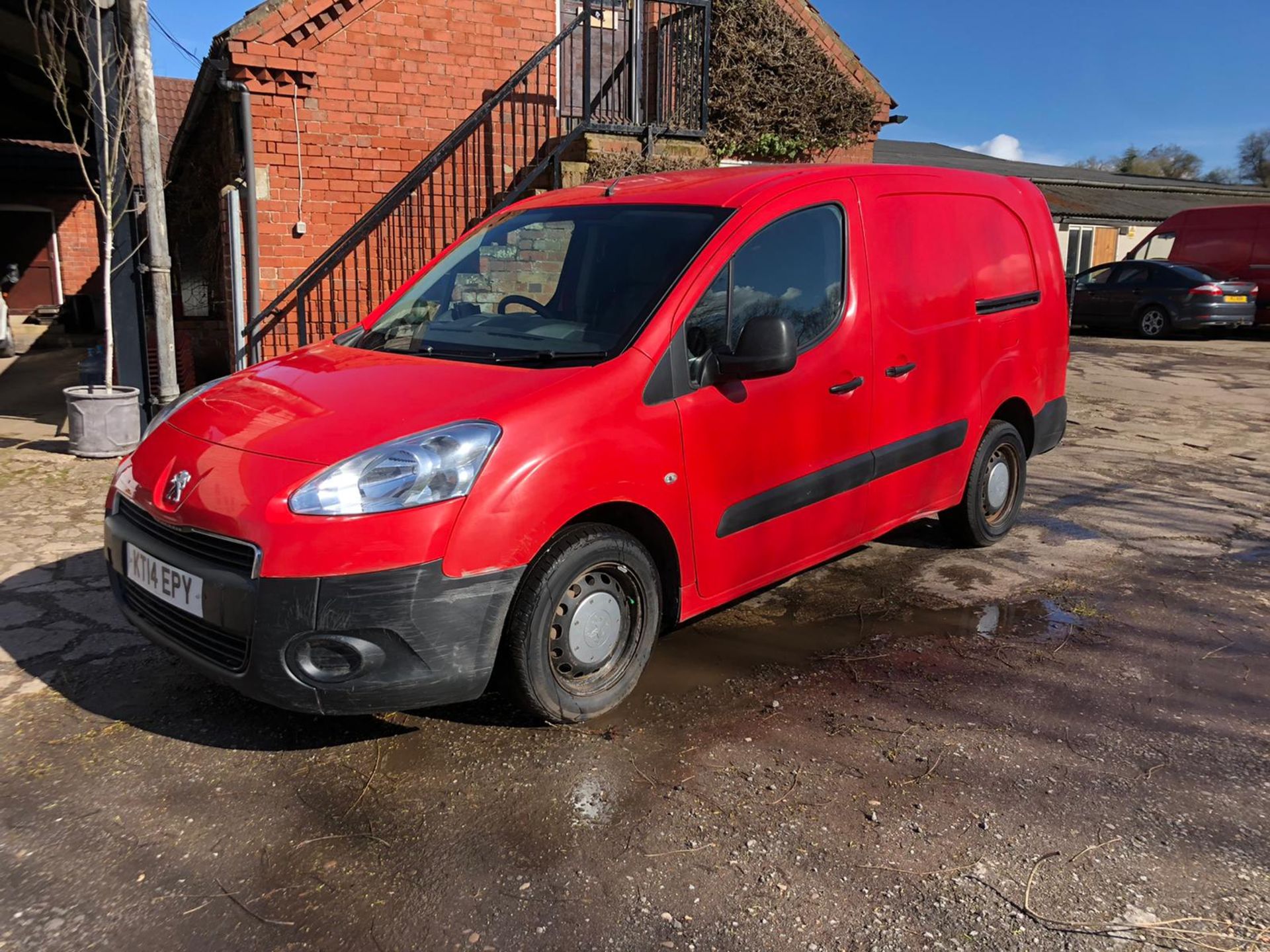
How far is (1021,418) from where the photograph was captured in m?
5.50

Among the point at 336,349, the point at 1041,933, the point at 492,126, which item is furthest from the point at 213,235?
the point at 1041,933

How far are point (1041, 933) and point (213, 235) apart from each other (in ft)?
38.1

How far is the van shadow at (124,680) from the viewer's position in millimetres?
3344

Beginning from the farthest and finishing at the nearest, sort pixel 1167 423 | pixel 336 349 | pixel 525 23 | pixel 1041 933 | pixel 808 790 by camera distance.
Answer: pixel 525 23 < pixel 1167 423 < pixel 336 349 < pixel 808 790 < pixel 1041 933

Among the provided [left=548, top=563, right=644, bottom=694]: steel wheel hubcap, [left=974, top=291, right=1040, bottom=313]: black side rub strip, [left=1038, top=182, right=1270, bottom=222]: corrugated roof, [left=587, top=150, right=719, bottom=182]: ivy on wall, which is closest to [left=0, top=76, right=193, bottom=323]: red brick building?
[left=587, top=150, right=719, bottom=182]: ivy on wall

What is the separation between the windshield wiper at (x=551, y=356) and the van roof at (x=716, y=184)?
886mm

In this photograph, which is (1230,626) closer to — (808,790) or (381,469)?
(808,790)

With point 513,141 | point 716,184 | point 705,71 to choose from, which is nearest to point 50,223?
point 513,141

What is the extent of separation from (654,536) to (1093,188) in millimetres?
33498

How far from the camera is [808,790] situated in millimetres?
2990

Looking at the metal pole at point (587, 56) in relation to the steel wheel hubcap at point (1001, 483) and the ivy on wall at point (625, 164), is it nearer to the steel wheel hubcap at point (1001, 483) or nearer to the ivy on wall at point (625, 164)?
the ivy on wall at point (625, 164)

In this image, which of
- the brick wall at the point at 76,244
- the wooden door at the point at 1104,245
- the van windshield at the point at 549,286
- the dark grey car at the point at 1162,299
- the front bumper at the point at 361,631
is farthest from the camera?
the wooden door at the point at 1104,245

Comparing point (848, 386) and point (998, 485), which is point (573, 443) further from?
point (998, 485)

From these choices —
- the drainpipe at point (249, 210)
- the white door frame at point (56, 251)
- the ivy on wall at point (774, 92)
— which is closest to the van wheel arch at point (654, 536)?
the drainpipe at point (249, 210)
